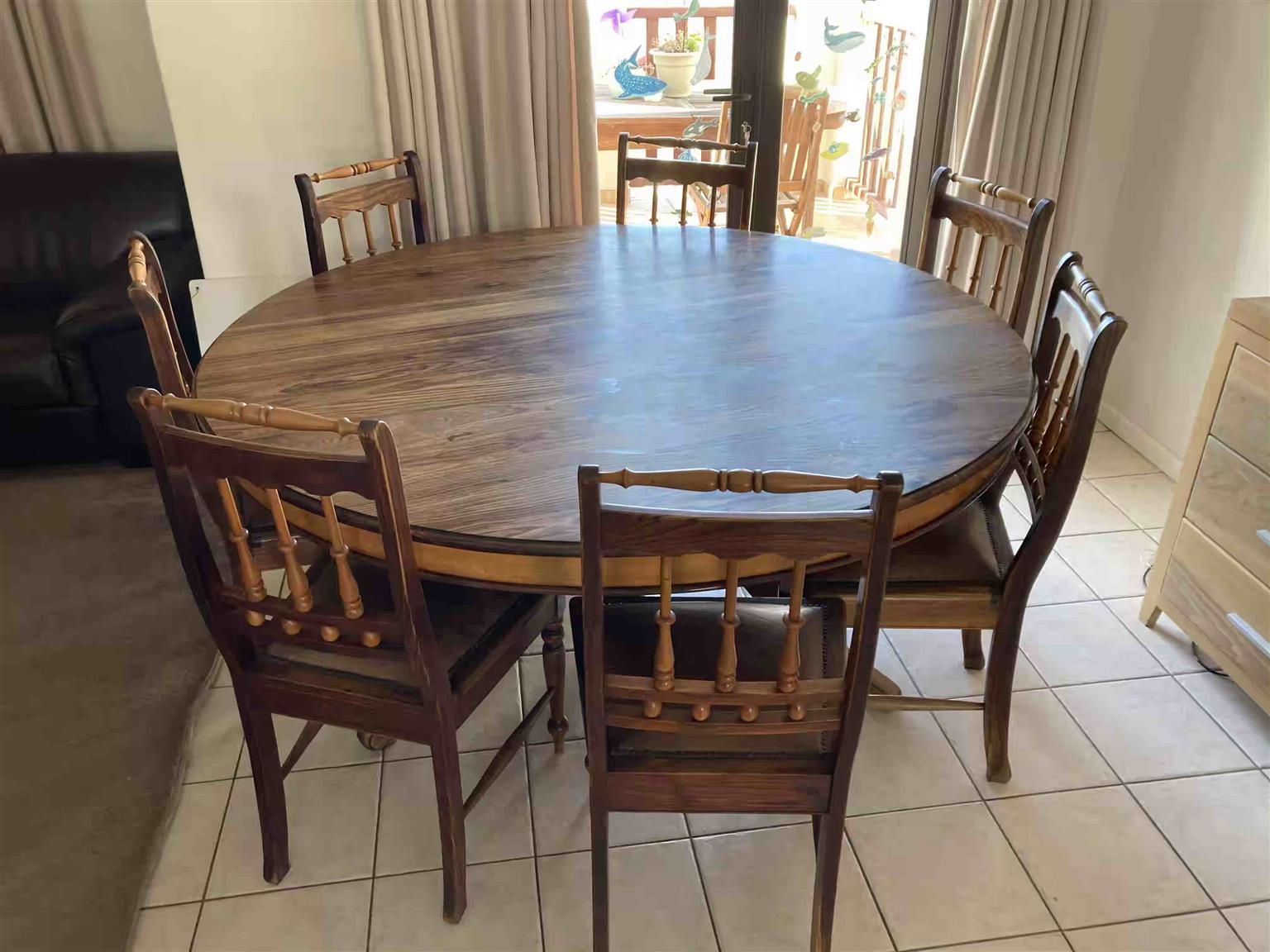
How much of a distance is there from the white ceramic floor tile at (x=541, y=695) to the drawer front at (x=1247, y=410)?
149 centimetres

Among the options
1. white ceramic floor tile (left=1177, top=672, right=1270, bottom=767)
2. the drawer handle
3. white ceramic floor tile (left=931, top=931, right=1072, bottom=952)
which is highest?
the drawer handle

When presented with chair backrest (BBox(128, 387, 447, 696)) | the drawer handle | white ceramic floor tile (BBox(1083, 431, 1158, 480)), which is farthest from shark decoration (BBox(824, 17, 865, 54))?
chair backrest (BBox(128, 387, 447, 696))

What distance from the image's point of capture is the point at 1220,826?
185 cm

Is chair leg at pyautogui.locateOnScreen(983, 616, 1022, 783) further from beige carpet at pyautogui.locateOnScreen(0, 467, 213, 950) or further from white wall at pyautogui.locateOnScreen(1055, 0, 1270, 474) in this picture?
beige carpet at pyautogui.locateOnScreen(0, 467, 213, 950)

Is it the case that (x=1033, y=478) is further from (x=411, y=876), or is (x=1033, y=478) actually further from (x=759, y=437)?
(x=411, y=876)

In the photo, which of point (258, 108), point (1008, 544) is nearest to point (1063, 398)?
point (1008, 544)

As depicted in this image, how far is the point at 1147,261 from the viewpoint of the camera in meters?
3.08

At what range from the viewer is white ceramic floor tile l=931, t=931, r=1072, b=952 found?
1627mm

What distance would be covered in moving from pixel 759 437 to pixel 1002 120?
→ 6.27 feet

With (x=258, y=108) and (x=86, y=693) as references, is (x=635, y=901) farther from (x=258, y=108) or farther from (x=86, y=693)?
(x=258, y=108)

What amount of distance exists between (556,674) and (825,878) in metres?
0.69

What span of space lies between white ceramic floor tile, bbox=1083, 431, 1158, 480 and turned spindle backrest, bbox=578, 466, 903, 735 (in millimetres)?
2098

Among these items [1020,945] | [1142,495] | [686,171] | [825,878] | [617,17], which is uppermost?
[617,17]

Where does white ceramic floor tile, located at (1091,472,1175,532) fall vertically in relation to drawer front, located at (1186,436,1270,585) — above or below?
below
